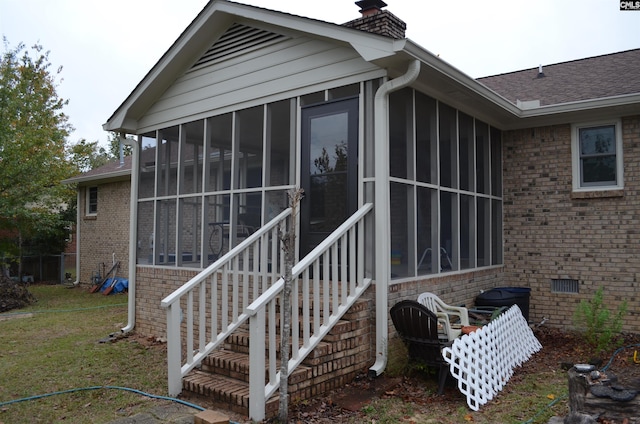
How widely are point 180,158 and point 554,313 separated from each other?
6.12 meters

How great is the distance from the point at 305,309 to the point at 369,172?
1.69m

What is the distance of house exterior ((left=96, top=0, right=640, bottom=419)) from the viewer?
5.29 metres

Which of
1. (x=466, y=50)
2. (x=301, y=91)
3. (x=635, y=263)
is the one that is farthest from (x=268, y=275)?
(x=466, y=50)

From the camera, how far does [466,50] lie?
128 feet

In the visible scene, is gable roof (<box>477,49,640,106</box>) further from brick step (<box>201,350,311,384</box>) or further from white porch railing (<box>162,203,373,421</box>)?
brick step (<box>201,350,311,384</box>)

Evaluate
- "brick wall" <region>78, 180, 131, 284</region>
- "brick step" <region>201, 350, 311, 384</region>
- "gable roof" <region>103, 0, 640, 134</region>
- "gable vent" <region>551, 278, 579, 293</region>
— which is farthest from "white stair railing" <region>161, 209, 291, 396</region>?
"brick wall" <region>78, 180, 131, 284</region>

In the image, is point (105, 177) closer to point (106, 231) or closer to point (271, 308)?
point (106, 231)

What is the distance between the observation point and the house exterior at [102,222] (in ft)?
47.5

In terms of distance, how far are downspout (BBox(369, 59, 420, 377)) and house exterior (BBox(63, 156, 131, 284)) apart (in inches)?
412

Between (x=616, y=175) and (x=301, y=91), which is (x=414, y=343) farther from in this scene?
(x=616, y=175)

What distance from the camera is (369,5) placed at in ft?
20.0

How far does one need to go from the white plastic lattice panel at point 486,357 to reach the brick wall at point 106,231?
453 inches

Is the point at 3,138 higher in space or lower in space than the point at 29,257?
higher

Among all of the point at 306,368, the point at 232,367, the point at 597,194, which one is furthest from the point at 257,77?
the point at 597,194
